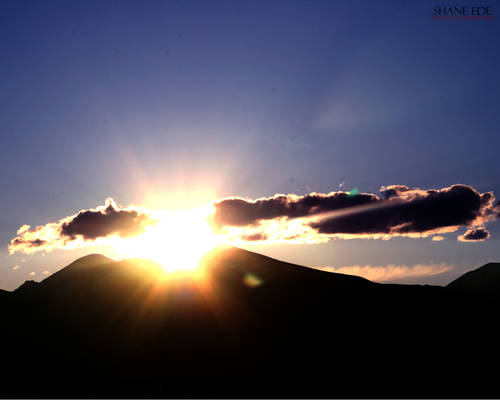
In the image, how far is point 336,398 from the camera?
1661 inches

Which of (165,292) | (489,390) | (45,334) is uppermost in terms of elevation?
(165,292)

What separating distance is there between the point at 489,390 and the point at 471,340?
52.4 ft

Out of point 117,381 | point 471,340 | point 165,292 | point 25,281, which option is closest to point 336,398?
point 117,381

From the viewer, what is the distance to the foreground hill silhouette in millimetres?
46062

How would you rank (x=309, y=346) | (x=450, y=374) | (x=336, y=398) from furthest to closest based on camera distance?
1. (x=309, y=346)
2. (x=450, y=374)
3. (x=336, y=398)

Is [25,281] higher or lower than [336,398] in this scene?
higher

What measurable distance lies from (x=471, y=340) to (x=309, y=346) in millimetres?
28174

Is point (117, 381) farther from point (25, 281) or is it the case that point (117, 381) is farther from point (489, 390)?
point (25, 281)

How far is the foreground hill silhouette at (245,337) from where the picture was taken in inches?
1813

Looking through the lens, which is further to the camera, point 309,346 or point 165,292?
point 165,292

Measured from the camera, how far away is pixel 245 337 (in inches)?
2287

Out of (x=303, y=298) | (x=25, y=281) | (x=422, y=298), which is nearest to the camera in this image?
(x=303, y=298)

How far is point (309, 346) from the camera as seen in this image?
179 feet

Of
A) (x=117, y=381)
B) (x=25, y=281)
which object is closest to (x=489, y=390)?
(x=117, y=381)
